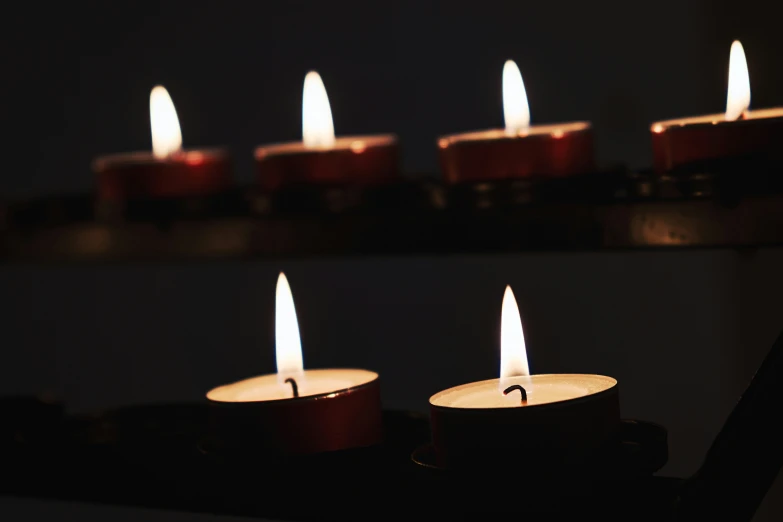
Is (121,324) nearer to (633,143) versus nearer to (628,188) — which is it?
(633,143)

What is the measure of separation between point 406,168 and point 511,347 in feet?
1.55

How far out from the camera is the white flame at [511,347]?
47 centimetres

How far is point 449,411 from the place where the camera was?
1.35 ft

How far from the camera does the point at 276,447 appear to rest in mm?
481

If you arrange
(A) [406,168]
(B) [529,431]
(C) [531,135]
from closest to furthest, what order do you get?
(B) [529,431], (C) [531,135], (A) [406,168]

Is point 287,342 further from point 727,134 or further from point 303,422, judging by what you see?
point 727,134

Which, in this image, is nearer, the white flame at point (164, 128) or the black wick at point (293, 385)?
the black wick at point (293, 385)

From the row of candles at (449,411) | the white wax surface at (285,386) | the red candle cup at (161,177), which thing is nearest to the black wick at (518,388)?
the row of candles at (449,411)

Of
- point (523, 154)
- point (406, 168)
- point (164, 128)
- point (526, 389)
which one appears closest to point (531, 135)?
point (523, 154)

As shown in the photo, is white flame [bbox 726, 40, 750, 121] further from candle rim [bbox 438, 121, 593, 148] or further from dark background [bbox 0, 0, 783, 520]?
dark background [bbox 0, 0, 783, 520]

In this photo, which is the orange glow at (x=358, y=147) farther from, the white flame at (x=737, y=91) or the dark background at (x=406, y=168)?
the dark background at (x=406, y=168)

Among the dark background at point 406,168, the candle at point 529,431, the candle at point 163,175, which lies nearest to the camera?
the candle at point 529,431

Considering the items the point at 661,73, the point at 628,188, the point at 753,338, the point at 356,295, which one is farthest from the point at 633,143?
the point at 628,188

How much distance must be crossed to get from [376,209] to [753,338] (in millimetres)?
411
